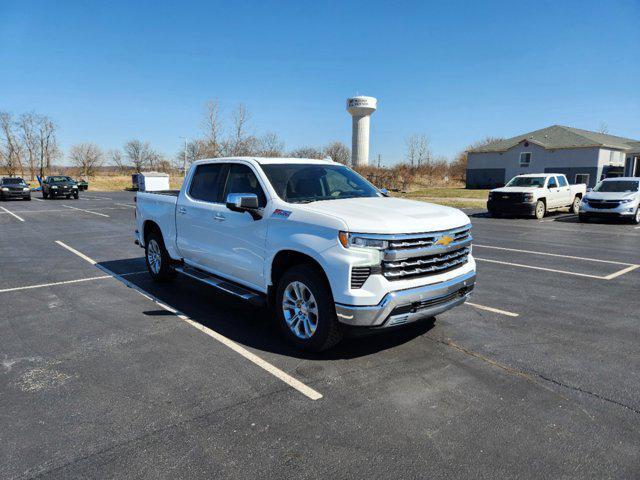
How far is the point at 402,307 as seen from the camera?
3982mm

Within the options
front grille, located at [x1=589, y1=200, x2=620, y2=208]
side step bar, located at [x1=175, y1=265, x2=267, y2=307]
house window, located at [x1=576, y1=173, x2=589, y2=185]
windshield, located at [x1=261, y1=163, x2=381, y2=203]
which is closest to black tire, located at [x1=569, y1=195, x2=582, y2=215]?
front grille, located at [x1=589, y1=200, x2=620, y2=208]

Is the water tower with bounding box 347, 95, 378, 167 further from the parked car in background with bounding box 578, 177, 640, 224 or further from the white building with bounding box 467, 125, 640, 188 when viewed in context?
the parked car in background with bounding box 578, 177, 640, 224

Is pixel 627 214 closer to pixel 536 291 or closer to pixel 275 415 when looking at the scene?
pixel 536 291

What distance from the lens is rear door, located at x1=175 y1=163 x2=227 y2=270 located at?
18.6 feet

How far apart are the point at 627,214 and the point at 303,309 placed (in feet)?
55.7

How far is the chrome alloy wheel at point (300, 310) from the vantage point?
4359mm

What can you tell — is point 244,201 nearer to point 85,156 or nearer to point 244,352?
point 244,352

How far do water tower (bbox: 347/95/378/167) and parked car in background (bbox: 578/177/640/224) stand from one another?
76.2m

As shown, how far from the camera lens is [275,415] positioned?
3.38 m

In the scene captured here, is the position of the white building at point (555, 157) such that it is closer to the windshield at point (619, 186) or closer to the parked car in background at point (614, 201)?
the windshield at point (619, 186)

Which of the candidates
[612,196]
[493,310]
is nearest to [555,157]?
[612,196]

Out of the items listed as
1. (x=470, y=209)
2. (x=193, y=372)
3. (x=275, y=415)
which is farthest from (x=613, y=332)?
(x=470, y=209)

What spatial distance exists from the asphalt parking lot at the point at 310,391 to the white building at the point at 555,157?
38691 mm

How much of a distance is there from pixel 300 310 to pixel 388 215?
4.27 feet
